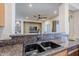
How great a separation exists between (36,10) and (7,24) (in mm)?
426

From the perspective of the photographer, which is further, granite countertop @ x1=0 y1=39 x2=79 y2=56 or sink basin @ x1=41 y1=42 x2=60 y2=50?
sink basin @ x1=41 y1=42 x2=60 y2=50

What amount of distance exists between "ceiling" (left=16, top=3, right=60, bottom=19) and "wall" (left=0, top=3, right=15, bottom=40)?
92mm

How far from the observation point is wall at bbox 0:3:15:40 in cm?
166

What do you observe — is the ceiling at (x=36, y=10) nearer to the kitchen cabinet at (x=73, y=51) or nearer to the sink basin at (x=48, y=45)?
the sink basin at (x=48, y=45)

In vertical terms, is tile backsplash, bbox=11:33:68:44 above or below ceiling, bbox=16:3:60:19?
below

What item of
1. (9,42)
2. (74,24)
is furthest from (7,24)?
(74,24)

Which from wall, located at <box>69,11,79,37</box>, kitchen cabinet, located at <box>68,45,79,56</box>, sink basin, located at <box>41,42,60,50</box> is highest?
wall, located at <box>69,11,79,37</box>

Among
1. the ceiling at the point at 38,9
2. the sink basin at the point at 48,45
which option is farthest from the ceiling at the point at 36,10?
the sink basin at the point at 48,45

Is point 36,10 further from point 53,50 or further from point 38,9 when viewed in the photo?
point 53,50

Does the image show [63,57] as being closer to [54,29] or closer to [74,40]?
[74,40]

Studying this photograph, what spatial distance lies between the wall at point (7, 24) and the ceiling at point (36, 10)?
9 centimetres

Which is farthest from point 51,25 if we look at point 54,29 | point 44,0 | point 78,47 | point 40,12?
point 78,47

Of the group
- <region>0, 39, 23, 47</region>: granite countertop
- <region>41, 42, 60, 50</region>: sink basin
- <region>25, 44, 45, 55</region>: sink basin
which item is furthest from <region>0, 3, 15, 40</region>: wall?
<region>41, 42, 60, 50</region>: sink basin

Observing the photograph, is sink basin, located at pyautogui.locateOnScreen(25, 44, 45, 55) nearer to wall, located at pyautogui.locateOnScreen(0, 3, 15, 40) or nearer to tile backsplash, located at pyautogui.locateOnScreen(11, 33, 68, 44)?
tile backsplash, located at pyautogui.locateOnScreen(11, 33, 68, 44)
